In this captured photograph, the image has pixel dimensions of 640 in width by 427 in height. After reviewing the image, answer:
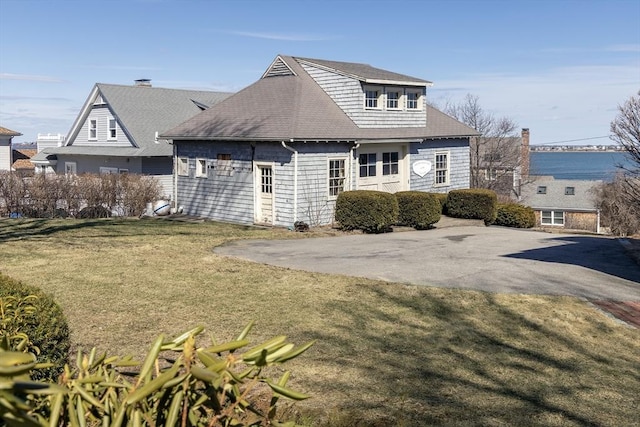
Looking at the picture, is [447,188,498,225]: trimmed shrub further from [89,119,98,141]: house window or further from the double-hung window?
[89,119,98,141]: house window

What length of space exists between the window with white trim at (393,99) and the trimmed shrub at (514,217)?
632cm

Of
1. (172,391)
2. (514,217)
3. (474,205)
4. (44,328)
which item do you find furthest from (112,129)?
(172,391)

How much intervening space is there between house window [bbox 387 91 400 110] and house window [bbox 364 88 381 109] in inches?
29.1

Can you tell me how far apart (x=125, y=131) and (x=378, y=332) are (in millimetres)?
29161

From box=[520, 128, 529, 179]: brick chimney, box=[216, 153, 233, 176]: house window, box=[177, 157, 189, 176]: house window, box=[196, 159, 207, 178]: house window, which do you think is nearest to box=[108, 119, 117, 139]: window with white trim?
box=[177, 157, 189, 176]: house window

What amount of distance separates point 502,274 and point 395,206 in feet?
30.0

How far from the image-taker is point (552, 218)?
63.2 meters

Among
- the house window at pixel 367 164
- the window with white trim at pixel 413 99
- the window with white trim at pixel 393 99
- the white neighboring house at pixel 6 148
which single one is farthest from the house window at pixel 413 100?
the white neighboring house at pixel 6 148

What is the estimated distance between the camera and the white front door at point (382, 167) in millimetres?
25969

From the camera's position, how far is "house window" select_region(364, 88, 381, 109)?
26695 millimetres

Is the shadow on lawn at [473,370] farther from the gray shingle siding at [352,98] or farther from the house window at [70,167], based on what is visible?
the house window at [70,167]

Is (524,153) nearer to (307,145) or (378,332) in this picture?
(307,145)

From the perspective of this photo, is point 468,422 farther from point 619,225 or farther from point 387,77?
point 619,225

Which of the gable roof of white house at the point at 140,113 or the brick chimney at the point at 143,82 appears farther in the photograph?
the brick chimney at the point at 143,82
